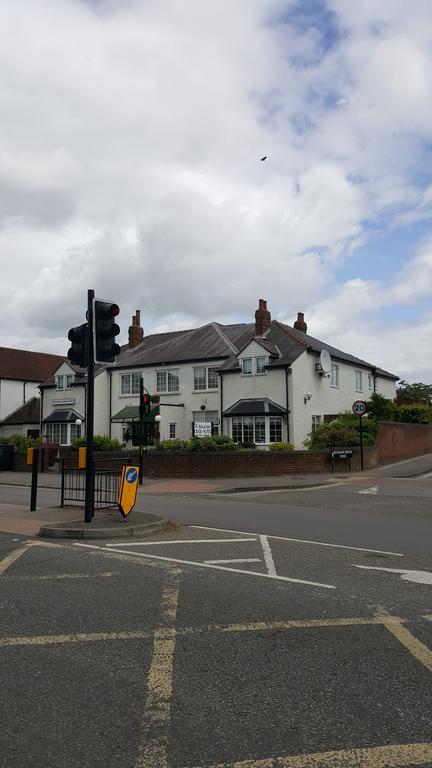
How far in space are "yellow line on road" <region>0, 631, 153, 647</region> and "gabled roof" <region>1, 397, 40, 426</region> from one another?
4597 centimetres

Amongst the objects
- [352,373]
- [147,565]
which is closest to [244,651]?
[147,565]

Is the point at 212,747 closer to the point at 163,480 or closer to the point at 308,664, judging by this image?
the point at 308,664

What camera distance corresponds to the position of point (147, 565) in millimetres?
7781

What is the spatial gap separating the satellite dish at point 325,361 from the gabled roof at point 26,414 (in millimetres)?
25306

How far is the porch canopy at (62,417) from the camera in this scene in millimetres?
40812

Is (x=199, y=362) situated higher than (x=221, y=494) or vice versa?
(x=199, y=362)

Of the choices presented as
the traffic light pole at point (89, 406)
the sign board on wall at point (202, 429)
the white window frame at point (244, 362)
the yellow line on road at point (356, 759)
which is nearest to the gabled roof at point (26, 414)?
the white window frame at point (244, 362)

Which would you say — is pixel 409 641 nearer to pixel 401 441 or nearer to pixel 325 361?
pixel 401 441

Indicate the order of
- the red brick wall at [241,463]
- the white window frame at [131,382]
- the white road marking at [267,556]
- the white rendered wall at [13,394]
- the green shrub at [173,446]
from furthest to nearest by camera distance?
the white rendered wall at [13,394] → the white window frame at [131,382] → the green shrub at [173,446] → the red brick wall at [241,463] → the white road marking at [267,556]

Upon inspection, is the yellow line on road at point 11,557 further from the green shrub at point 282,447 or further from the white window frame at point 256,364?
the white window frame at point 256,364

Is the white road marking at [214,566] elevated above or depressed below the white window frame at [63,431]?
below

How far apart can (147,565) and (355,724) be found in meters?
4.59

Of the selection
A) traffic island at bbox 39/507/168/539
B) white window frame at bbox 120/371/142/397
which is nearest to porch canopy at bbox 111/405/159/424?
white window frame at bbox 120/371/142/397

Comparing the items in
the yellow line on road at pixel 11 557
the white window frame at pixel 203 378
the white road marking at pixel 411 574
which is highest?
the white window frame at pixel 203 378
